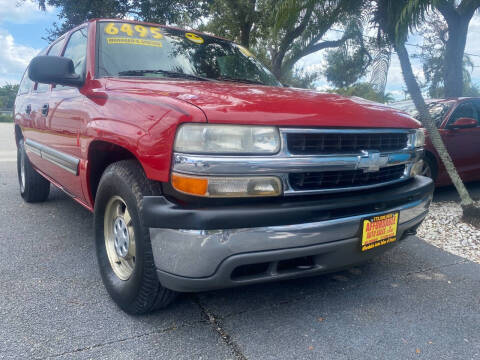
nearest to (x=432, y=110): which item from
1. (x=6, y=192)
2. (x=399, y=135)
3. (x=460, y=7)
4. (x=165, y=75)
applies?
(x=460, y=7)

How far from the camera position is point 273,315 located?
224 centimetres

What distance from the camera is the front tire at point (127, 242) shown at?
191 centimetres

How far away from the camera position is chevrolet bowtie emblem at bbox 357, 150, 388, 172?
6.81 ft

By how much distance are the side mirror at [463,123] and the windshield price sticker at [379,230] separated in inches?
143

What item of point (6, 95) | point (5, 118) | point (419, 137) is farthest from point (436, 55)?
point (6, 95)

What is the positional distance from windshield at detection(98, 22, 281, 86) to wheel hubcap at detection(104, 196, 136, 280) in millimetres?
982

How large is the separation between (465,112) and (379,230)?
4.33 meters

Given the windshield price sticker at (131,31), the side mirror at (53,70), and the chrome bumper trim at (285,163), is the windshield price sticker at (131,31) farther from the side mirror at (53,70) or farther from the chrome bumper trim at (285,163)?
the chrome bumper trim at (285,163)

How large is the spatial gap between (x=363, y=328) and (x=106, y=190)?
1.67 m

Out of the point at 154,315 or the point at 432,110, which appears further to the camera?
the point at 432,110

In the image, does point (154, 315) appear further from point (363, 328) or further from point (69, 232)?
point (69, 232)

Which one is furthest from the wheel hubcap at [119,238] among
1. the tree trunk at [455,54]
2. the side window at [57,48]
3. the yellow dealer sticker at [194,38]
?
the tree trunk at [455,54]

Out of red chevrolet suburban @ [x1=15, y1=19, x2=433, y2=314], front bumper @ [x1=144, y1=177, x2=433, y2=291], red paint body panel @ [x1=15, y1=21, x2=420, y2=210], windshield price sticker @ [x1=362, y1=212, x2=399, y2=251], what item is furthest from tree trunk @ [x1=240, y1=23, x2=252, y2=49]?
front bumper @ [x1=144, y1=177, x2=433, y2=291]

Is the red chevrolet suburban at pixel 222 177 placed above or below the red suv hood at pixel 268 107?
below
